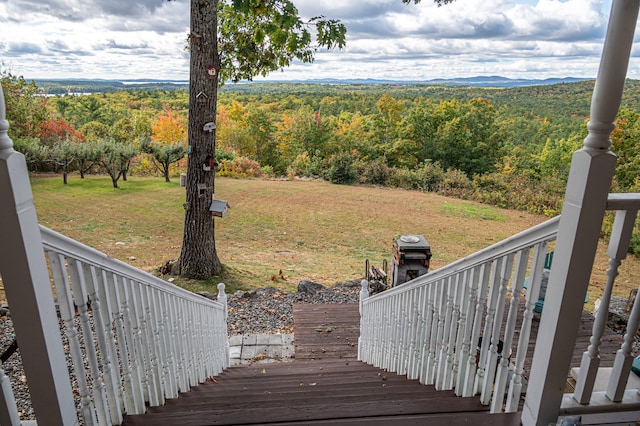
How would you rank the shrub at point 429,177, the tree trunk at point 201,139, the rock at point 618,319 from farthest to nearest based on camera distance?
the shrub at point 429,177 < the tree trunk at point 201,139 < the rock at point 618,319

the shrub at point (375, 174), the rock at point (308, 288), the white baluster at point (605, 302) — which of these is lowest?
the shrub at point (375, 174)

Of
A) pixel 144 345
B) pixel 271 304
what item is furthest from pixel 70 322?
pixel 271 304

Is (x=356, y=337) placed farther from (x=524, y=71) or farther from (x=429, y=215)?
(x=429, y=215)

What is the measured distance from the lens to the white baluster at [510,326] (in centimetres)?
155

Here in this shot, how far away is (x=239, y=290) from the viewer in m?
7.13

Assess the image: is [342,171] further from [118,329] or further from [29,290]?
[29,290]

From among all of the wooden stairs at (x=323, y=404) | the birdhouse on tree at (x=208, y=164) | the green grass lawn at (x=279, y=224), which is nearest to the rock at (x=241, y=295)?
the green grass lawn at (x=279, y=224)

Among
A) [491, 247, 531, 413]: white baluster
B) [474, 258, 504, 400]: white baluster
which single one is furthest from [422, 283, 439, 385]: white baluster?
[491, 247, 531, 413]: white baluster

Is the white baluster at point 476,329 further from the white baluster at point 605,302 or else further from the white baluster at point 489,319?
the white baluster at point 605,302

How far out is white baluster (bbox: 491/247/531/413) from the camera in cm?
155

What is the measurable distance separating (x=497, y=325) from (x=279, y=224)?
11.6 meters

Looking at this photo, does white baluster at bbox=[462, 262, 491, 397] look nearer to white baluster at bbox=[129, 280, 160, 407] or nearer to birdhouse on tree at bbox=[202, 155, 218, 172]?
white baluster at bbox=[129, 280, 160, 407]

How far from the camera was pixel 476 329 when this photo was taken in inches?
71.0

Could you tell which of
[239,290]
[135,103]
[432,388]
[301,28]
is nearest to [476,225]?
[239,290]
